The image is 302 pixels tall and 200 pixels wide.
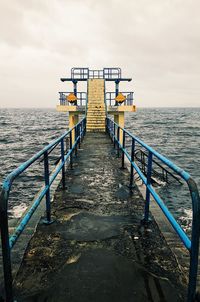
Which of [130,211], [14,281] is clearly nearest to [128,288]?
[14,281]

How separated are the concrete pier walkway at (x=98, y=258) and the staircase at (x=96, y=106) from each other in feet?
44.6

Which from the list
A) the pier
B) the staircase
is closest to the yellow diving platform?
the staircase

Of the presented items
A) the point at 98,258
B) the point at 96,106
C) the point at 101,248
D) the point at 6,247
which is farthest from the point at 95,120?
the point at 6,247

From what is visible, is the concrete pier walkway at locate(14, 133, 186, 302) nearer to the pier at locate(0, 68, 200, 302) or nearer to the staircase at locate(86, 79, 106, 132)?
the pier at locate(0, 68, 200, 302)

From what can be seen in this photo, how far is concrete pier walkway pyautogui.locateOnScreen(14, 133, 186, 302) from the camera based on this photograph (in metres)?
2.51

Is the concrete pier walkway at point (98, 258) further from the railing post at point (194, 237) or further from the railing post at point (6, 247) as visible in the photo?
the railing post at point (194, 237)

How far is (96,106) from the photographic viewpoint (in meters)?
20.4

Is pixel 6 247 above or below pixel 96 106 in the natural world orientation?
below

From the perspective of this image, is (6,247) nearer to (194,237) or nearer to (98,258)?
(98,258)

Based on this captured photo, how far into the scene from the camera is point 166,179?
39.3 ft

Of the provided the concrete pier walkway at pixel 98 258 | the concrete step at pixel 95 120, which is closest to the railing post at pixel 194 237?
the concrete pier walkway at pixel 98 258

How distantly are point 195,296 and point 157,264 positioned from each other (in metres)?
0.71

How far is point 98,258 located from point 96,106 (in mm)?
18041

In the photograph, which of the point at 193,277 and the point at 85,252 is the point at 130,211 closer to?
the point at 85,252
